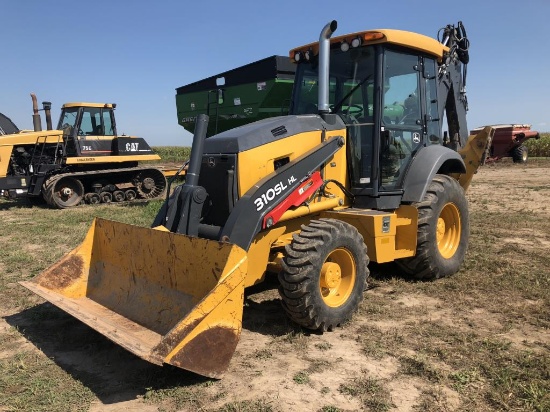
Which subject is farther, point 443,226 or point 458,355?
point 443,226

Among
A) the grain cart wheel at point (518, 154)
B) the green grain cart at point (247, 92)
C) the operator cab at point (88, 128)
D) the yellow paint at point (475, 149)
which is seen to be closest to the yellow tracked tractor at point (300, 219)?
the yellow paint at point (475, 149)

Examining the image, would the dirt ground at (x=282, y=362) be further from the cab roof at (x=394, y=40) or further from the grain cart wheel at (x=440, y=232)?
the cab roof at (x=394, y=40)

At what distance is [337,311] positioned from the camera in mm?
4047

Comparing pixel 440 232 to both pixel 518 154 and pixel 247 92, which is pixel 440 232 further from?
pixel 518 154

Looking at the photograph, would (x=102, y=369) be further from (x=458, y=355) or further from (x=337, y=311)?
(x=458, y=355)

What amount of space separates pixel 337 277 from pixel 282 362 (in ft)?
3.16

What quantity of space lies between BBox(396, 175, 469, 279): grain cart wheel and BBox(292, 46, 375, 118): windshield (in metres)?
1.19

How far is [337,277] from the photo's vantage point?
13.8 feet

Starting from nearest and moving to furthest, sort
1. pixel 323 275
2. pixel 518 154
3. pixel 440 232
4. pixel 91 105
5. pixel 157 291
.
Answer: pixel 157 291, pixel 323 275, pixel 440 232, pixel 91 105, pixel 518 154

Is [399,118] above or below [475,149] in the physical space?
above

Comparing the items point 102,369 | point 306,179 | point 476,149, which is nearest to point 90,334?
point 102,369

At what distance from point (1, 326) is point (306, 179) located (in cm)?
316

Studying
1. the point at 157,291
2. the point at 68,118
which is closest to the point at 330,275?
the point at 157,291

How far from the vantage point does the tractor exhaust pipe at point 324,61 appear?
4562 millimetres
